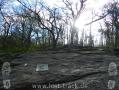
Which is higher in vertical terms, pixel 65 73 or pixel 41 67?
pixel 41 67

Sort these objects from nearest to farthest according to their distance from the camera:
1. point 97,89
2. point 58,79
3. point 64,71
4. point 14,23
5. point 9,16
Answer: point 97,89
point 58,79
point 64,71
point 9,16
point 14,23

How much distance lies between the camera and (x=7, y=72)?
7.51 m

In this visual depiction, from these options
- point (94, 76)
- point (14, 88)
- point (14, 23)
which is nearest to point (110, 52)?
point (94, 76)

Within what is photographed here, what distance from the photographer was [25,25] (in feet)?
118

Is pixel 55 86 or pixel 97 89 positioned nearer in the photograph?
pixel 97 89

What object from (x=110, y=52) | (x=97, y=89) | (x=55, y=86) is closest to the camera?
(x=97, y=89)

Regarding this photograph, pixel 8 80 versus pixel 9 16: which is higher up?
pixel 9 16

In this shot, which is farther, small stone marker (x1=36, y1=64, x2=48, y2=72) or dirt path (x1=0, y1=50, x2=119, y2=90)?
small stone marker (x1=36, y1=64, x2=48, y2=72)

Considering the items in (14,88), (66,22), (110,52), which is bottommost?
(14,88)

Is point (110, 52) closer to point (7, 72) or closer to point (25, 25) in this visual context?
point (7, 72)

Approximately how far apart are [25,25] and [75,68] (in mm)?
29603

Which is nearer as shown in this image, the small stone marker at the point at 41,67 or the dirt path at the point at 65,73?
the dirt path at the point at 65,73

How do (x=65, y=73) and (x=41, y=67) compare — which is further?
(x=41, y=67)

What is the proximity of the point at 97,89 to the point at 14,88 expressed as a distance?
7.74 ft
